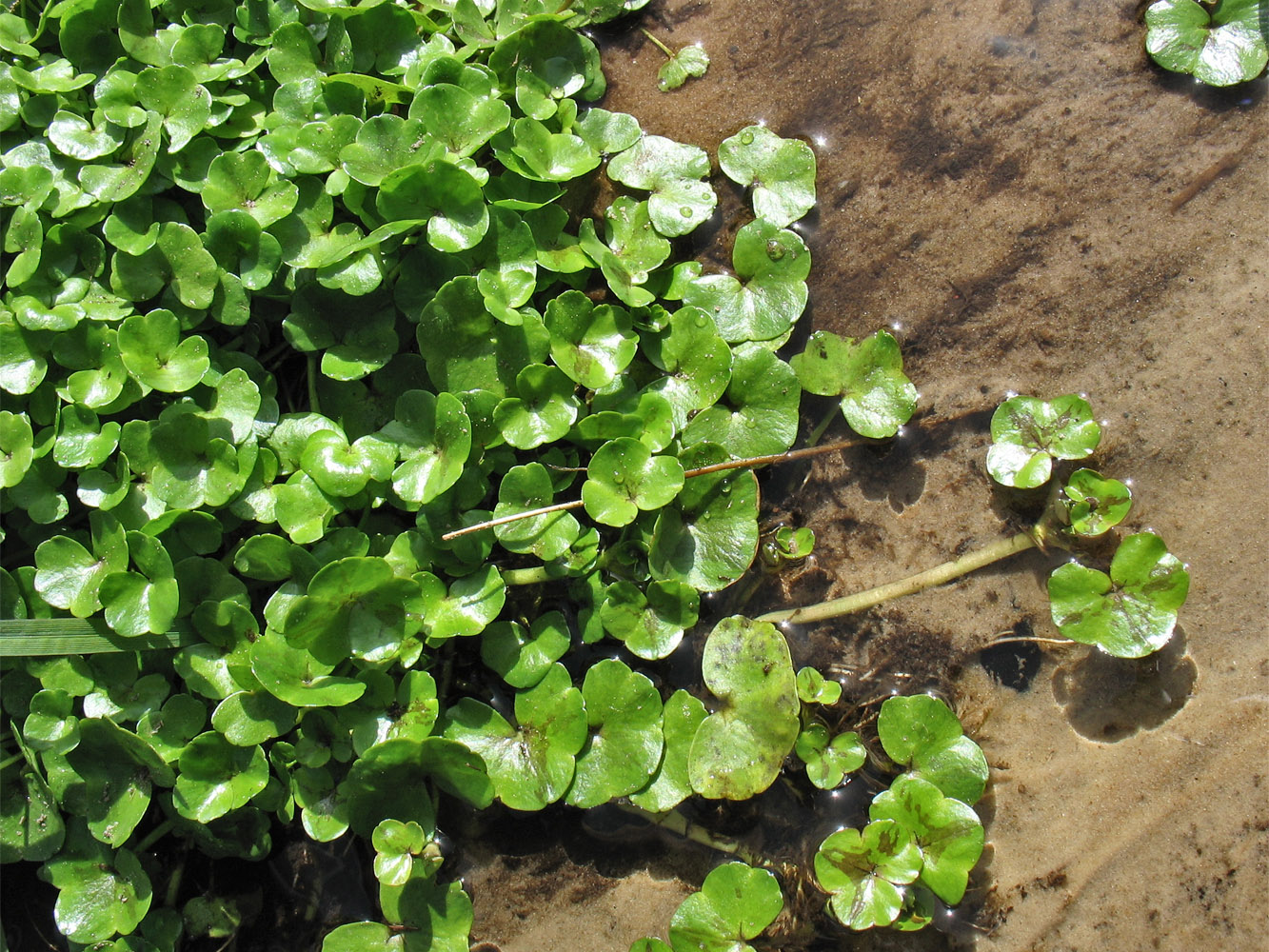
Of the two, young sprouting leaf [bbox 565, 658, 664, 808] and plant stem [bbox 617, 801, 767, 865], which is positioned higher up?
young sprouting leaf [bbox 565, 658, 664, 808]

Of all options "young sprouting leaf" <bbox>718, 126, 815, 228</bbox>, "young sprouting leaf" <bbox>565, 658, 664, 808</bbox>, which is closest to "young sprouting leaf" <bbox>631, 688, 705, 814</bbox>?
"young sprouting leaf" <bbox>565, 658, 664, 808</bbox>

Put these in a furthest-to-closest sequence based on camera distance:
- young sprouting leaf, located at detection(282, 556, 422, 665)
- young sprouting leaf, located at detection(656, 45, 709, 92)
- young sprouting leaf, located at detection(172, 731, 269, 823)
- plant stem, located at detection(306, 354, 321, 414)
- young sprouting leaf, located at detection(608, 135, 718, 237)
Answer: young sprouting leaf, located at detection(656, 45, 709, 92) < young sprouting leaf, located at detection(608, 135, 718, 237) < plant stem, located at detection(306, 354, 321, 414) < young sprouting leaf, located at detection(172, 731, 269, 823) < young sprouting leaf, located at detection(282, 556, 422, 665)

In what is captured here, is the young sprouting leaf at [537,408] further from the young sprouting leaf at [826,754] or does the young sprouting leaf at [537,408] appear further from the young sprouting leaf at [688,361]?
the young sprouting leaf at [826,754]

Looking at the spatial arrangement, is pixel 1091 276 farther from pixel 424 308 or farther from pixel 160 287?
pixel 160 287

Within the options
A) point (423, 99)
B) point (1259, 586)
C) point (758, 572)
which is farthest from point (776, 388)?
point (1259, 586)

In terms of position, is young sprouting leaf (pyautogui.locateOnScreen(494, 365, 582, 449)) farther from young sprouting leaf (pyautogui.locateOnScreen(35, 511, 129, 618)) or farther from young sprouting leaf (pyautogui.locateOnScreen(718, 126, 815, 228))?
young sprouting leaf (pyautogui.locateOnScreen(35, 511, 129, 618))

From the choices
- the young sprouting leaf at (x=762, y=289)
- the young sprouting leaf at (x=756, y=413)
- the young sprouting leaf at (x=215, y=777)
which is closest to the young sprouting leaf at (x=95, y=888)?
the young sprouting leaf at (x=215, y=777)
